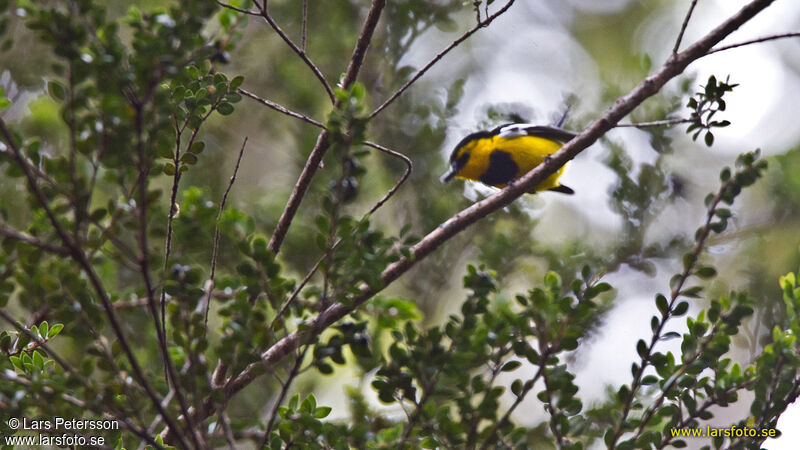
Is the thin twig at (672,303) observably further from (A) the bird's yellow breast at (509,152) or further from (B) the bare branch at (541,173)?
(A) the bird's yellow breast at (509,152)

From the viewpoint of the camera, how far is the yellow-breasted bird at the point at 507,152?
368 centimetres

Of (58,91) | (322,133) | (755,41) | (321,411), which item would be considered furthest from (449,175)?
(58,91)

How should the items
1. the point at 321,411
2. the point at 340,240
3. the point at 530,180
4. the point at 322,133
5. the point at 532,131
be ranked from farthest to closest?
the point at 532,131, the point at 530,180, the point at 322,133, the point at 321,411, the point at 340,240

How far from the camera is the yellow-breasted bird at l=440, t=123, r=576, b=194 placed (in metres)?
3.68

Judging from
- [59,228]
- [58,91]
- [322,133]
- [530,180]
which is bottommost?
[59,228]

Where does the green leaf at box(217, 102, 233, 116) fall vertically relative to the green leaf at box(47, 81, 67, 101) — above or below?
above

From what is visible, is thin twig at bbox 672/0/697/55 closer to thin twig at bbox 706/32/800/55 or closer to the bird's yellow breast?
thin twig at bbox 706/32/800/55

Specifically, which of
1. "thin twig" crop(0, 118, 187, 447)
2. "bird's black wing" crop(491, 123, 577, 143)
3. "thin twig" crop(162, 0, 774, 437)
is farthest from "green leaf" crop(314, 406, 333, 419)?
"bird's black wing" crop(491, 123, 577, 143)

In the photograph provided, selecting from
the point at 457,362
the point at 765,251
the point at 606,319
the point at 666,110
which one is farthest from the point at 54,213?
the point at 765,251

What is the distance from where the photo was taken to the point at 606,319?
3.11 m

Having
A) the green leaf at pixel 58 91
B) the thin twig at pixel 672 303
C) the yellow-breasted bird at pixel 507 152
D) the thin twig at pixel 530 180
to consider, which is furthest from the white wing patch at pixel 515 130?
the green leaf at pixel 58 91

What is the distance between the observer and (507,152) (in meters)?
3.73

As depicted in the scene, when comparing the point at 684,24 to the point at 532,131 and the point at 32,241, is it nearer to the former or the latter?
the point at 32,241

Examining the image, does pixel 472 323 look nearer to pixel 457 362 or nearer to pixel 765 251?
pixel 457 362
